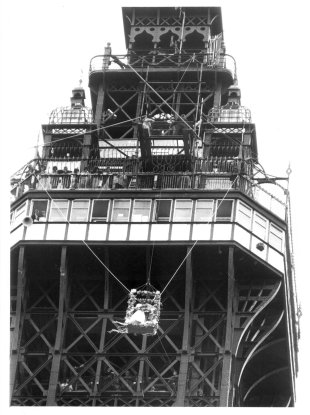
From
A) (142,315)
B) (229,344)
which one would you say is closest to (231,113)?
(229,344)

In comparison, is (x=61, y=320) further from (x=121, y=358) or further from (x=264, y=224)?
(x=264, y=224)

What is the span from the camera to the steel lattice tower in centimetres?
5869

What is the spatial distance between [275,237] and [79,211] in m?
9.21

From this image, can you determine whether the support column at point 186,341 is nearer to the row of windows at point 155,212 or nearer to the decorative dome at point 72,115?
the row of windows at point 155,212

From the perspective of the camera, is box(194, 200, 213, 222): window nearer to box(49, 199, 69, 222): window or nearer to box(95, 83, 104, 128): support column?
box(49, 199, 69, 222): window

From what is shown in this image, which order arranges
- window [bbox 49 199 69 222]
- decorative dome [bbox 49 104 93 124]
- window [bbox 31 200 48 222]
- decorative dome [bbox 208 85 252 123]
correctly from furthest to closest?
1. decorative dome [bbox 49 104 93 124]
2. decorative dome [bbox 208 85 252 123]
3. window [bbox 31 200 48 222]
4. window [bbox 49 199 69 222]

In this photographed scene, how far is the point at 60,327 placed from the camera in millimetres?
59188

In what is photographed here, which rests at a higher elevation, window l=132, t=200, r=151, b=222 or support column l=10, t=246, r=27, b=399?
window l=132, t=200, r=151, b=222

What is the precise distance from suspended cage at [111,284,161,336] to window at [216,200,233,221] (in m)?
5.06

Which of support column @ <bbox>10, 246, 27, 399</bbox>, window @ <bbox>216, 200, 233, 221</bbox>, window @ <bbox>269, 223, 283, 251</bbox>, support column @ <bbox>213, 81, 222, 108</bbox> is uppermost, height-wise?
support column @ <bbox>213, 81, 222, 108</bbox>

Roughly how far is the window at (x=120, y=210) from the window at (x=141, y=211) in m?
0.33

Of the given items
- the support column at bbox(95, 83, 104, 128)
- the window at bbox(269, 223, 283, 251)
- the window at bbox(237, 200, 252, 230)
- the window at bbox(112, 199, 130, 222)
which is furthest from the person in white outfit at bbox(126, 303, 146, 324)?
the support column at bbox(95, 83, 104, 128)

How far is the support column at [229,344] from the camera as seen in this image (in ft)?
187

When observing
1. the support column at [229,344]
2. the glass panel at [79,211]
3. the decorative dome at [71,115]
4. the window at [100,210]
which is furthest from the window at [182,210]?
the decorative dome at [71,115]
